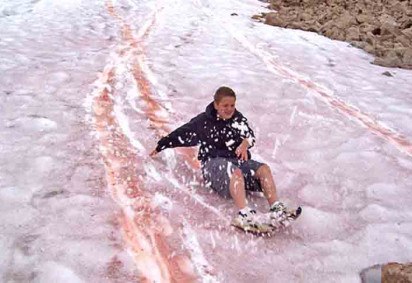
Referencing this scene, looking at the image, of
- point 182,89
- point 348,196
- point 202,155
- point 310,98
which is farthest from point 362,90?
point 202,155

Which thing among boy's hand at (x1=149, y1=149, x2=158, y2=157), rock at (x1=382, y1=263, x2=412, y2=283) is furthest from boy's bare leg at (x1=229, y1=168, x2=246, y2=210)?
rock at (x1=382, y1=263, x2=412, y2=283)

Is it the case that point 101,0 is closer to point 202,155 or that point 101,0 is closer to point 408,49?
point 408,49

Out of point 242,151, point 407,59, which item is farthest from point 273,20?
point 242,151

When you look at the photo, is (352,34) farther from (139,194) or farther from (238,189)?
(139,194)

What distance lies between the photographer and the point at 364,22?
14.0 meters

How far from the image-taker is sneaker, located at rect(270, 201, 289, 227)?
4.39 metres

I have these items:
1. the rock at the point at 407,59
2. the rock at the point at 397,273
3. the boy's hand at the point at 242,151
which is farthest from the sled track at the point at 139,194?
the rock at the point at 407,59

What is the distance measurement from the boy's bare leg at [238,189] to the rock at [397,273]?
1.28 metres

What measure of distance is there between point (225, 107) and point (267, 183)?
0.83 m

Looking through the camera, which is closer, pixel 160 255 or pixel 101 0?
pixel 160 255

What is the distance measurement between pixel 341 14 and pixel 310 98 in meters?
7.80

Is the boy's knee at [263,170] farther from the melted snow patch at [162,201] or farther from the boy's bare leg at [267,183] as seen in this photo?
the melted snow patch at [162,201]

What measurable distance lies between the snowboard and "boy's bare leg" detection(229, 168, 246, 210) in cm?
21

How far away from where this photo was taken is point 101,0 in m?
17.3
